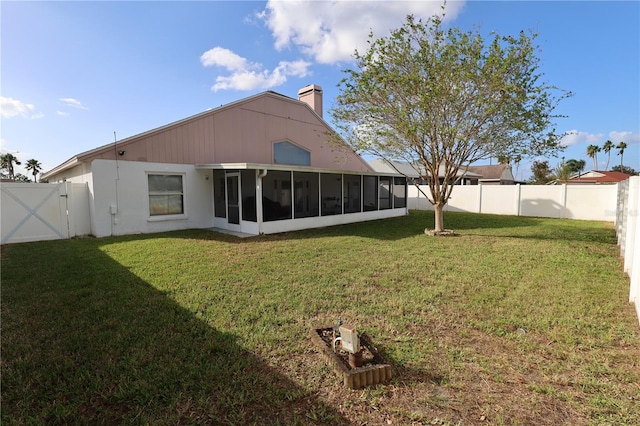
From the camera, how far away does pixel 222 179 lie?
11.6 metres

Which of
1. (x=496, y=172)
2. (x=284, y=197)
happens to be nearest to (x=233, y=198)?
(x=284, y=197)

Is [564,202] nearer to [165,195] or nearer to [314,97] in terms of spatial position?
[314,97]

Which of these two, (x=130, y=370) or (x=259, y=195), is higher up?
(x=259, y=195)

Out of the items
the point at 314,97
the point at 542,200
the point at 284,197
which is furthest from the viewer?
the point at 314,97

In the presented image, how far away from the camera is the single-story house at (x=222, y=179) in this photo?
9.81 m

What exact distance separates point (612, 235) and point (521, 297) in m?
8.90

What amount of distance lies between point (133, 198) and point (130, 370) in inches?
348

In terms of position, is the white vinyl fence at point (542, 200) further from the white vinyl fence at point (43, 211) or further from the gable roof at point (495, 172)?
the gable roof at point (495, 172)

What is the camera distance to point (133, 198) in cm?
1012

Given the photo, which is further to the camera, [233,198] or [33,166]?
[33,166]

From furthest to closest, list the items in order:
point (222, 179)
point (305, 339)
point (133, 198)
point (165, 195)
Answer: point (222, 179) < point (165, 195) < point (133, 198) < point (305, 339)

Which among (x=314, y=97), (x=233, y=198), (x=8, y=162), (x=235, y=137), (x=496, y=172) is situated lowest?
(x=233, y=198)

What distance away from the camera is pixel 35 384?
8.48 feet

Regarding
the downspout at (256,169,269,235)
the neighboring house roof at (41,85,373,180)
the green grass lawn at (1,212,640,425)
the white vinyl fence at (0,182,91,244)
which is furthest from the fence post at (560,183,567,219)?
the white vinyl fence at (0,182,91,244)
